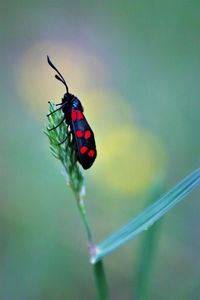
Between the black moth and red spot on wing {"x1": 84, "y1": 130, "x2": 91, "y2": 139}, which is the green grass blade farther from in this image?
red spot on wing {"x1": 84, "y1": 130, "x2": 91, "y2": 139}

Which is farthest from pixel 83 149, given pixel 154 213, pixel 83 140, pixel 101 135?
pixel 101 135

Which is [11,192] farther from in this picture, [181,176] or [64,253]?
[181,176]

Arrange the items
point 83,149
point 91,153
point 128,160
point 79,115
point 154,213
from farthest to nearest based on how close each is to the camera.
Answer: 1. point 128,160
2. point 79,115
3. point 91,153
4. point 83,149
5. point 154,213

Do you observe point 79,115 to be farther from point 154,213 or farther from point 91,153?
point 154,213

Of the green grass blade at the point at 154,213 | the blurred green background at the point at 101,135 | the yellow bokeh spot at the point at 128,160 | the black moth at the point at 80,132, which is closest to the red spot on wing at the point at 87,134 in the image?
the black moth at the point at 80,132

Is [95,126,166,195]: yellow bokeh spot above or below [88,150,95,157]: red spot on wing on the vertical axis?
below

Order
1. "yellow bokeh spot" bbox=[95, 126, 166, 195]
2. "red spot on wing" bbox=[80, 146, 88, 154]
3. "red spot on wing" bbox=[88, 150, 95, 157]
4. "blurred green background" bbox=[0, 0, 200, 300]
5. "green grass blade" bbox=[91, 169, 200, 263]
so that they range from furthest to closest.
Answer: "yellow bokeh spot" bbox=[95, 126, 166, 195] → "blurred green background" bbox=[0, 0, 200, 300] → "red spot on wing" bbox=[88, 150, 95, 157] → "red spot on wing" bbox=[80, 146, 88, 154] → "green grass blade" bbox=[91, 169, 200, 263]

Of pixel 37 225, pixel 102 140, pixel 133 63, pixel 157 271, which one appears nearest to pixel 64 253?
pixel 37 225

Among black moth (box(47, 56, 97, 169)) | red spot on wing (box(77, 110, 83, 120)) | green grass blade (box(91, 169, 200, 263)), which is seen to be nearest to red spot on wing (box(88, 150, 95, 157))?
black moth (box(47, 56, 97, 169))
